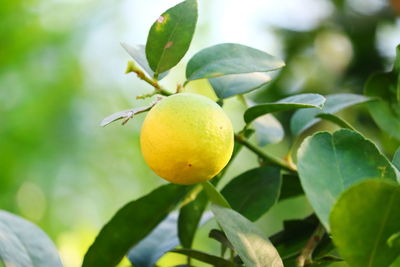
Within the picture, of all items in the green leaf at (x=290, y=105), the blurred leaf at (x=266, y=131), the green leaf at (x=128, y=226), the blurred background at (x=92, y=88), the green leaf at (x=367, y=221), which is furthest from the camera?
the blurred background at (x=92, y=88)

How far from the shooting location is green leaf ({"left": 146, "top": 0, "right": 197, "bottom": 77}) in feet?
1.96

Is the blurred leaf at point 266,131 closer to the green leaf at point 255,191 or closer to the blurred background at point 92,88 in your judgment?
the green leaf at point 255,191

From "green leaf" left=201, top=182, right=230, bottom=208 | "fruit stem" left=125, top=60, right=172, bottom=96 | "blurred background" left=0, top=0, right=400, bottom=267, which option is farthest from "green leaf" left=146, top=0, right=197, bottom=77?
"blurred background" left=0, top=0, right=400, bottom=267

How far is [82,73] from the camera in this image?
2.72 meters

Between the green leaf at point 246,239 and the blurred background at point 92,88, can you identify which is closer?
the green leaf at point 246,239

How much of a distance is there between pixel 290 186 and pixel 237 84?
0.17m

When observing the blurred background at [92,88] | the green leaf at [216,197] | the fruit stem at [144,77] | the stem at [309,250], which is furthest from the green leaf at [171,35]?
the blurred background at [92,88]

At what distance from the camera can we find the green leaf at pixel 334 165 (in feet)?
1.49

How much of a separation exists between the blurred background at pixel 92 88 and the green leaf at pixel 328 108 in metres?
0.76

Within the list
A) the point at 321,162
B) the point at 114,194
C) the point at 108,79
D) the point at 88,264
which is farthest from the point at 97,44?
the point at 321,162

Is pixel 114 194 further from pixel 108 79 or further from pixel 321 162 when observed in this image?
pixel 321 162

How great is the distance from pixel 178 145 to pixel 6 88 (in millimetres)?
2104

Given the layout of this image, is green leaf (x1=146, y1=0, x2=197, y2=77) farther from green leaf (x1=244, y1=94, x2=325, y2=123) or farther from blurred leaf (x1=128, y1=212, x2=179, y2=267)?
blurred leaf (x1=128, y1=212, x2=179, y2=267)

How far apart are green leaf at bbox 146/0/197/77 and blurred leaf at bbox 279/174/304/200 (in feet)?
0.86
